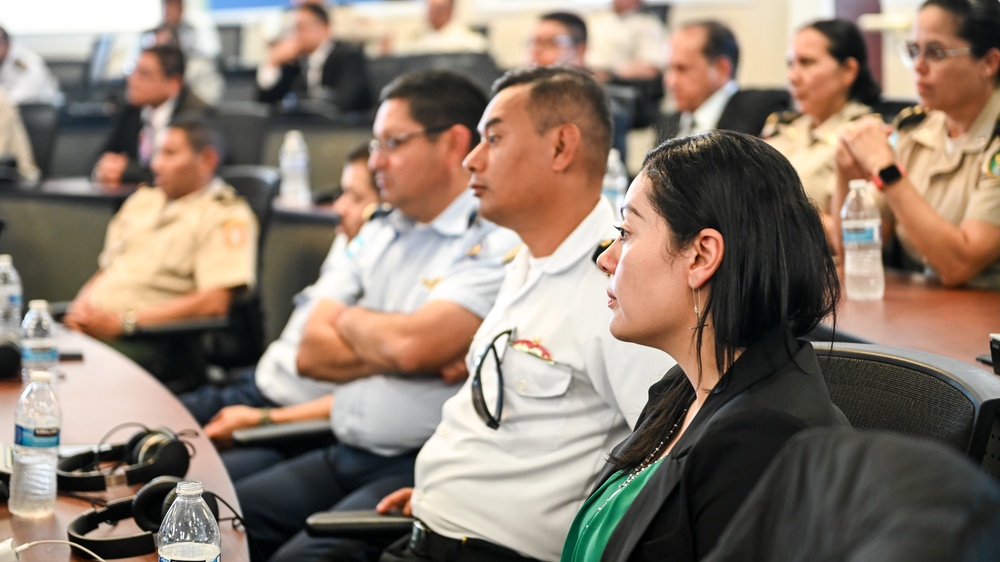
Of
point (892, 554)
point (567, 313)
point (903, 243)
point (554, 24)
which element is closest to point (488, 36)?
point (554, 24)

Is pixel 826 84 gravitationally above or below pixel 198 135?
above

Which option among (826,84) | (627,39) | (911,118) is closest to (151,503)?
(911,118)

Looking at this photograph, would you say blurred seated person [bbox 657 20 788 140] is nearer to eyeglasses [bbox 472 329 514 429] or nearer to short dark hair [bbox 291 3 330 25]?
eyeglasses [bbox 472 329 514 429]

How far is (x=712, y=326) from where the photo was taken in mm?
1260

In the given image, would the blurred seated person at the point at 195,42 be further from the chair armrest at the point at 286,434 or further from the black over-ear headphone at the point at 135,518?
the black over-ear headphone at the point at 135,518

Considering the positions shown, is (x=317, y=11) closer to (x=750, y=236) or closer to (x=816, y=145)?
(x=816, y=145)

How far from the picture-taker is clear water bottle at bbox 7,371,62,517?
1.55 metres

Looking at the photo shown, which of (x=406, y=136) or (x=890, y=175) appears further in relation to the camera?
(x=406, y=136)

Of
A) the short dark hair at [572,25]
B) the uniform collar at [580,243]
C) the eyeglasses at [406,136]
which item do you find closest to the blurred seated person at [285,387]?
the eyeglasses at [406,136]

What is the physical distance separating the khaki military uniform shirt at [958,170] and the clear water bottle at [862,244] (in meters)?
0.11

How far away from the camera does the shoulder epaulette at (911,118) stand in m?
2.70

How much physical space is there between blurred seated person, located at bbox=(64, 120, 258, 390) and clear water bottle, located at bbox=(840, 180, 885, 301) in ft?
6.52

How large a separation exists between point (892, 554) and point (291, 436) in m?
2.07

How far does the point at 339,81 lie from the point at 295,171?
90.1 inches
